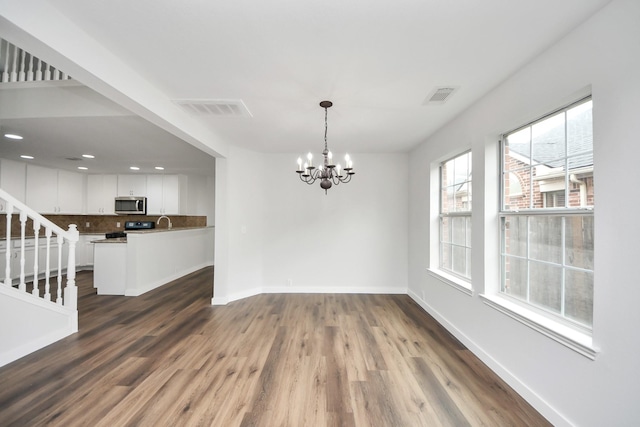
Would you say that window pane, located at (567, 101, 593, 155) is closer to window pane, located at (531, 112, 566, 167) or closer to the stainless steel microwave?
window pane, located at (531, 112, 566, 167)

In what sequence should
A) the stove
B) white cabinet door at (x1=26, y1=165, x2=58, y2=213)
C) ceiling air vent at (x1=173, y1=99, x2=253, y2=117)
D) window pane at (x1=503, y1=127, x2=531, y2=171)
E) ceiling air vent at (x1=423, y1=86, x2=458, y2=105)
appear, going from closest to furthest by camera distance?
window pane at (x1=503, y1=127, x2=531, y2=171), ceiling air vent at (x1=423, y1=86, x2=458, y2=105), ceiling air vent at (x1=173, y1=99, x2=253, y2=117), white cabinet door at (x1=26, y1=165, x2=58, y2=213), the stove

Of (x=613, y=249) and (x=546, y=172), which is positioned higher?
(x=546, y=172)

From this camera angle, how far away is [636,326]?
4.09 feet

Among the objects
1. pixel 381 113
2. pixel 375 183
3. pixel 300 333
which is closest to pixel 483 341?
pixel 300 333

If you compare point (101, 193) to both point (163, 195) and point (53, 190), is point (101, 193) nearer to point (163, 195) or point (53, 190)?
point (53, 190)

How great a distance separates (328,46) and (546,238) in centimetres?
215

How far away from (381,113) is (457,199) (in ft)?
4.98

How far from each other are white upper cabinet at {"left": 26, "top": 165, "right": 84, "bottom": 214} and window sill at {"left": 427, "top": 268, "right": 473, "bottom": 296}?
7.99 metres

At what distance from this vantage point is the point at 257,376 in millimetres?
2156

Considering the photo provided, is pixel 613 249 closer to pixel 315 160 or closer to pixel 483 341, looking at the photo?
pixel 483 341

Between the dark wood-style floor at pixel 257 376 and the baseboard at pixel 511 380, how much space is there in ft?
0.19

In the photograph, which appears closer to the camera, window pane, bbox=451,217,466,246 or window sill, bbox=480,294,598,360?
window sill, bbox=480,294,598,360

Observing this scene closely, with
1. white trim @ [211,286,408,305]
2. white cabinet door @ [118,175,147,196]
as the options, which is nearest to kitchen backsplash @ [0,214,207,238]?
white cabinet door @ [118,175,147,196]

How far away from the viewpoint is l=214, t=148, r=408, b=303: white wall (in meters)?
4.54
